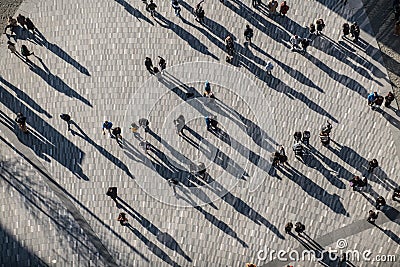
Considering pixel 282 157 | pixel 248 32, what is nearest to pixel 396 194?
pixel 282 157

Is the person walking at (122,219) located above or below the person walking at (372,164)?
below

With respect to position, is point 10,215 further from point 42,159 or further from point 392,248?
point 392,248

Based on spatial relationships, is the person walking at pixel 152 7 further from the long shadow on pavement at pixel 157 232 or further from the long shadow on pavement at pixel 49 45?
the long shadow on pavement at pixel 157 232

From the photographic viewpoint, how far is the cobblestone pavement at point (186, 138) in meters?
42.6

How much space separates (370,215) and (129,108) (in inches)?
739

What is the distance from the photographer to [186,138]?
46.0m

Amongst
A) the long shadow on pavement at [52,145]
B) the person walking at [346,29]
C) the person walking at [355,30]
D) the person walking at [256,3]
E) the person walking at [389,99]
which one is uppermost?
the person walking at [256,3]

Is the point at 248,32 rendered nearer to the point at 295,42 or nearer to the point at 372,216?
the point at 295,42

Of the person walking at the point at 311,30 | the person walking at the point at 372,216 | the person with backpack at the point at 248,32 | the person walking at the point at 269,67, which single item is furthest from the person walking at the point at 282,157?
the person walking at the point at 311,30

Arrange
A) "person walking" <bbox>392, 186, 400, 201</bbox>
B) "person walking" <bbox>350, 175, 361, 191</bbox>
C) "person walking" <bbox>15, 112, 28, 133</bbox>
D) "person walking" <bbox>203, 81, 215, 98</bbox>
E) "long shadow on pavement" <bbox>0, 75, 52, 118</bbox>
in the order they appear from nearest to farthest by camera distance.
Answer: "person walking" <bbox>392, 186, 400, 201</bbox> → "person walking" <bbox>350, 175, 361, 191</bbox> → "person walking" <bbox>15, 112, 28, 133</bbox> → "person walking" <bbox>203, 81, 215, 98</bbox> → "long shadow on pavement" <bbox>0, 75, 52, 118</bbox>

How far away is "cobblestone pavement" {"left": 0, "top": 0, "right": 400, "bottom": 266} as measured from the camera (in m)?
42.6

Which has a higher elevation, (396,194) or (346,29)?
(346,29)

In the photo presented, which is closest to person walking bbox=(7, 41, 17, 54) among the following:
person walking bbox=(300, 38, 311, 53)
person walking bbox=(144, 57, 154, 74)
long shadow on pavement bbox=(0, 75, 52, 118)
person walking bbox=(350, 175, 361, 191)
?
long shadow on pavement bbox=(0, 75, 52, 118)

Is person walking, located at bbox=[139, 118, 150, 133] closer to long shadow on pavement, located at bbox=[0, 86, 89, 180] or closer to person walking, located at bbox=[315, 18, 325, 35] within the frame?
long shadow on pavement, located at bbox=[0, 86, 89, 180]
